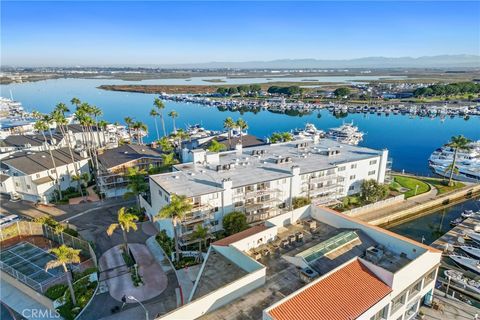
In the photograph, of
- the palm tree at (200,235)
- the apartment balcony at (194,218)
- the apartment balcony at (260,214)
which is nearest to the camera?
the palm tree at (200,235)

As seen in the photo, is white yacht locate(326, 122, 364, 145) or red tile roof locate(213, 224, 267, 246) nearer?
red tile roof locate(213, 224, 267, 246)

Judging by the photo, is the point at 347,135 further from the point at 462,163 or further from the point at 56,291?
the point at 56,291

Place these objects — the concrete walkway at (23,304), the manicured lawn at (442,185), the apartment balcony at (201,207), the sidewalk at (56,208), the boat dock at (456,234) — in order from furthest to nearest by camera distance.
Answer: the manicured lawn at (442,185)
the sidewalk at (56,208)
the boat dock at (456,234)
the apartment balcony at (201,207)
the concrete walkway at (23,304)

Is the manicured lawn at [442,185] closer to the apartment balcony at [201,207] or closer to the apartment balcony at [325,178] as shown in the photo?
the apartment balcony at [325,178]

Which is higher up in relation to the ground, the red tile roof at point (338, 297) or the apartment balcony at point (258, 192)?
the red tile roof at point (338, 297)

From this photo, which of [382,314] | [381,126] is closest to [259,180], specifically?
[382,314]

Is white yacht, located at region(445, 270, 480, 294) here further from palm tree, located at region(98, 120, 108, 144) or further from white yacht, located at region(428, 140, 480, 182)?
palm tree, located at region(98, 120, 108, 144)

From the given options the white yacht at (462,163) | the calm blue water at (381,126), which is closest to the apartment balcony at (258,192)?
the white yacht at (462,163)

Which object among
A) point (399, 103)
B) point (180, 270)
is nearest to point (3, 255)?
point (180, 270)

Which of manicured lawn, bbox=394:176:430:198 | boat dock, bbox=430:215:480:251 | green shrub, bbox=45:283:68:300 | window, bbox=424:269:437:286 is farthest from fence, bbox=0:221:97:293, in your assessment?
manicured lawn, bbox=394:176:430:198
